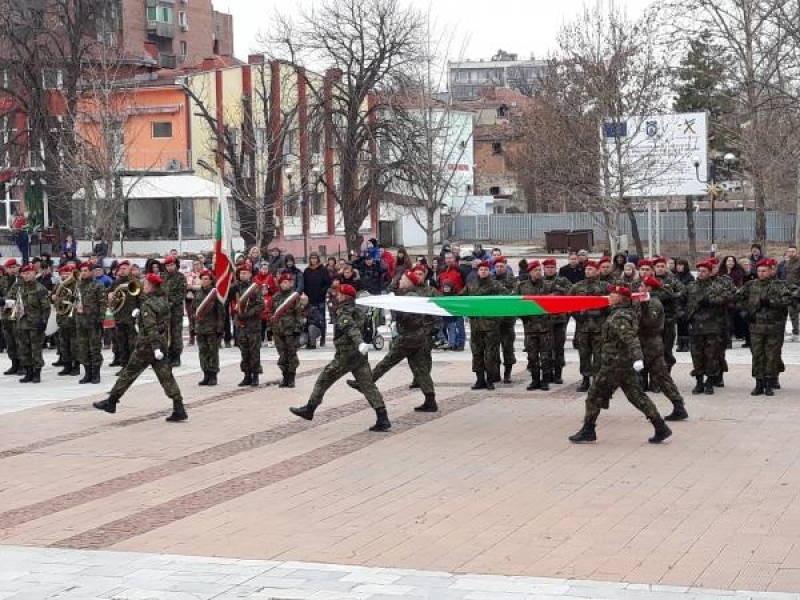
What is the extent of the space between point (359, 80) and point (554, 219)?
87.5 feet

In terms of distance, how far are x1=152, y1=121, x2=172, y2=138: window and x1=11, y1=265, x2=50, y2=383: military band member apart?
41.3 meters

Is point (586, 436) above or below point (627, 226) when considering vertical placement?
below

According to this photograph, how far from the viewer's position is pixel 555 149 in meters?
52.5

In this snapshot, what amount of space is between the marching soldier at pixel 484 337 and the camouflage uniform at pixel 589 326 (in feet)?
3.86

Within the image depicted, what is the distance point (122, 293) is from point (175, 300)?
1194 mm

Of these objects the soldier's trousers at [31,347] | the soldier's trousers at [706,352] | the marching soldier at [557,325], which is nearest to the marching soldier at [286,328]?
the marching soldier at [557,325]

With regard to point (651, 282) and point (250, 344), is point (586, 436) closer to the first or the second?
point (651, 282)

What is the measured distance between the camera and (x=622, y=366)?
14.7 meters

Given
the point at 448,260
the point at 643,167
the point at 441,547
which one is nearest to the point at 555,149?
the point at 643,167

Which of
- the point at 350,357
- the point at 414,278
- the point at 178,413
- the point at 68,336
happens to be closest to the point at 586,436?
the point at 350,357

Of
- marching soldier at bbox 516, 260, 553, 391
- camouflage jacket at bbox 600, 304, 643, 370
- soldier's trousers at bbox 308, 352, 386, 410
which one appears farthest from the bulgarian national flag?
camouflage jacket at bbox 600, 304, 643, 370

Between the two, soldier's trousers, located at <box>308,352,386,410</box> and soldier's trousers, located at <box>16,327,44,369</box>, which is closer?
soldier's trousers, located at <box>308,352,386,410</box>

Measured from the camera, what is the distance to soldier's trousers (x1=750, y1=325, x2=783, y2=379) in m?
18.4

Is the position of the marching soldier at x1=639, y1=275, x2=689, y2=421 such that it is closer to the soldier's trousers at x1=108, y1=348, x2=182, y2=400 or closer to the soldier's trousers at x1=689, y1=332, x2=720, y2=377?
the soldier's trousers at x1=689, y1=332, x2=720, y2=377
